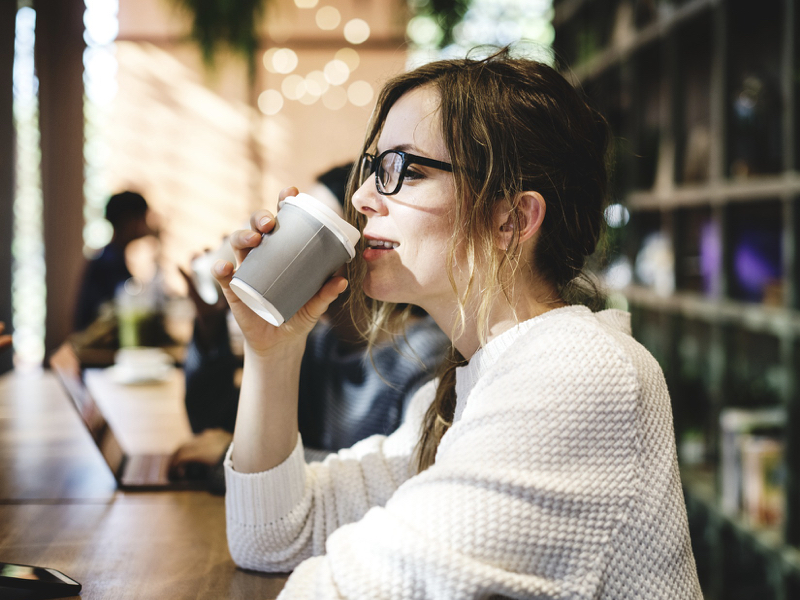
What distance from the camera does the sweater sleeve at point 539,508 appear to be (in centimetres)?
63

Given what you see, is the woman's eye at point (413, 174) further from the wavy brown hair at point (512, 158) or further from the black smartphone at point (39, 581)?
the black smartphone at point (39, 581)

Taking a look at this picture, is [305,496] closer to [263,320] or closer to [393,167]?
[263,320]

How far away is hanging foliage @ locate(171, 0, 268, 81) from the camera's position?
4555 millimetres

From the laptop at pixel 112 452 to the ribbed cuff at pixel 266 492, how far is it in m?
0.24

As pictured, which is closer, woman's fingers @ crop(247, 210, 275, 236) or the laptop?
woman's fingers @ crop(247, 210, 275, 236)

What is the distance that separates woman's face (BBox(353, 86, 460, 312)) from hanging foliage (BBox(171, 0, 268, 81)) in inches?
163

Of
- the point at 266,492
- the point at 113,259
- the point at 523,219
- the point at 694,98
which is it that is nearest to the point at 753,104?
the point at 694,98

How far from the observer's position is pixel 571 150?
34.3 inches

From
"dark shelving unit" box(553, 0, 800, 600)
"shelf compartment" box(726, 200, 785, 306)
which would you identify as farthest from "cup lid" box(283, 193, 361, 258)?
"shelf compartment" box(726, 200, 785, 306)

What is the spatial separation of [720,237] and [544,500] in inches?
70.6

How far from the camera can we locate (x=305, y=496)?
95 cm

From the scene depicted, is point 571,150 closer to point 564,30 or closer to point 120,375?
point 120,375

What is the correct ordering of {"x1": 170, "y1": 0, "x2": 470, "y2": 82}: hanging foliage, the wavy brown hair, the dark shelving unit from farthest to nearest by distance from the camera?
{"x1": 170, "y1": 0, "x2": 470, "y2": 82}: hanging foliage, the dark shelving unit, the wavy brown hair

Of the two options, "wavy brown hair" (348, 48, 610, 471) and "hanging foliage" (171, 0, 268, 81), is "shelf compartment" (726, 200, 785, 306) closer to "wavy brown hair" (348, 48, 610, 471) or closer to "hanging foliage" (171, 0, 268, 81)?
"wavy brown hair" (348, 48, 610, 471)
